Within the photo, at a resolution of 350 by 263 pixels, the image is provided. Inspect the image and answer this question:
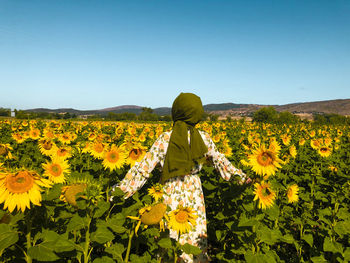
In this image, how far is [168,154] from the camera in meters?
2.38

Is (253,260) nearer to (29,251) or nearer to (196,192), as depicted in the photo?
(196,192)

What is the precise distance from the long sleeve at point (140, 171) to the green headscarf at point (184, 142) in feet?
0.46

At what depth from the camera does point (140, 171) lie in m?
2.37

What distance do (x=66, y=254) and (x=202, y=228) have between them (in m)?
1.66

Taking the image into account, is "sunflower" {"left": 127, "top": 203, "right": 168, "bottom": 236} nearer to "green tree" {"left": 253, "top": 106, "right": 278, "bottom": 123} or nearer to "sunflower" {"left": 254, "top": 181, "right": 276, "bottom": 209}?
"sunflower" {"left": 254, "top": 181, "right": 276, "bottom": 209}

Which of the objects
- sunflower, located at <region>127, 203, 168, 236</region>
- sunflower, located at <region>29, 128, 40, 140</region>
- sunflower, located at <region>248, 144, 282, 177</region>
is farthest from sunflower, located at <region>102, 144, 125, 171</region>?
sunflower, located at <region>29, 128, 40, 140</region>

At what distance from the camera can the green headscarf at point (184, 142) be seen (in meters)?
2.36

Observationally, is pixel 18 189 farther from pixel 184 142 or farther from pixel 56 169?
pixel 184 142

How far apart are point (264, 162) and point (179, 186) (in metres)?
1.04

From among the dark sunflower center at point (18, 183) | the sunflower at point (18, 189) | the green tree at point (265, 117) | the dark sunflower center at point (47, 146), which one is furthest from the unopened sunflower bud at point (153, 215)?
the green tree at point (265, 117)

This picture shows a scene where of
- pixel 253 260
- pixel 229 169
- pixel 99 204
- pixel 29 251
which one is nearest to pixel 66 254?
pixel 29 251

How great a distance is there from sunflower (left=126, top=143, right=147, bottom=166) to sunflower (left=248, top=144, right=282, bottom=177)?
1.48 m

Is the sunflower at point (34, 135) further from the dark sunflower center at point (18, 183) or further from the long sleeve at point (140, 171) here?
the dark sunflower center at point (18, 183)

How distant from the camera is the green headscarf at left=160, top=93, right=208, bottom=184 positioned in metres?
2.36
